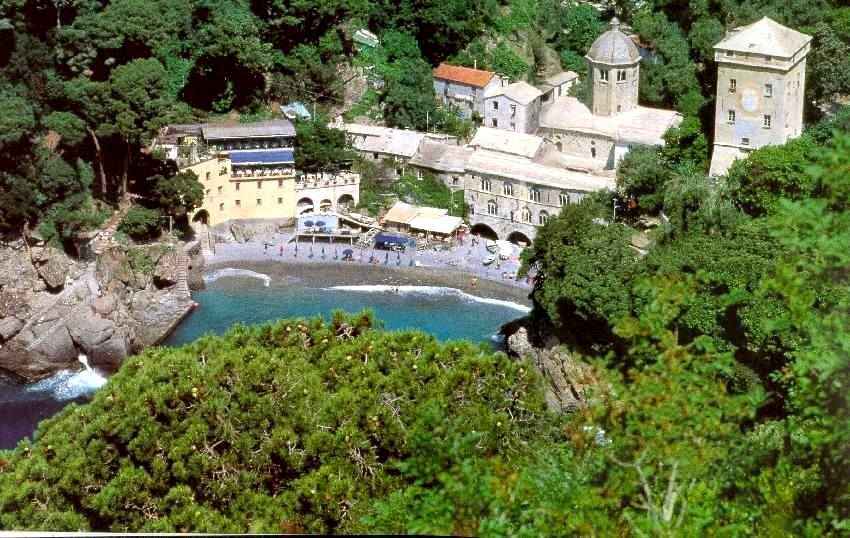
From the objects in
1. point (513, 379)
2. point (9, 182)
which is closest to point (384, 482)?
point (513, 379)

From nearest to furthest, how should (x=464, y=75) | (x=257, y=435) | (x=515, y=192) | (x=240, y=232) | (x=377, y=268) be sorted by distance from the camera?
(x=257, y=435) → (x=377, y=268) → (x=515, y=192) → (x=240, y=232) → (x=464, y=75)

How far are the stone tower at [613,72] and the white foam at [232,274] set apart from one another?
40.3ft

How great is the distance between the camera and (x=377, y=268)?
48.5m

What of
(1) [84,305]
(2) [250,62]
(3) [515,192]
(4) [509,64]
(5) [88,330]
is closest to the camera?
(5) [88,330]

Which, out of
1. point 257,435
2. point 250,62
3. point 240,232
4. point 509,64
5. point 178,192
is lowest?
point 257,435

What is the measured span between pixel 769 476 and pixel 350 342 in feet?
39.3

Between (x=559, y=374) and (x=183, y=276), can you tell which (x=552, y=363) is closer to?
(x=559, y=374)

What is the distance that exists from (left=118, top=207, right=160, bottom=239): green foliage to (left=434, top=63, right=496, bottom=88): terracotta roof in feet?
40.9

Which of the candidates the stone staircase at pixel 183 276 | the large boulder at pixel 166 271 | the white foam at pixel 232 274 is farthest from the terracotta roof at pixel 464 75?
the large boulder at pixel 166 271

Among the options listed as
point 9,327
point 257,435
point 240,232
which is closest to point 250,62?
point 240,232

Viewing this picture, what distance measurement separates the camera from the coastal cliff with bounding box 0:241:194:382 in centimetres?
4197

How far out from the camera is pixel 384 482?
2123 cm

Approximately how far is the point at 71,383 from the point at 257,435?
20.5 m

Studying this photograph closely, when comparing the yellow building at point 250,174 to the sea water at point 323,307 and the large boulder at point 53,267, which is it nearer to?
the sea water at point 323,307
